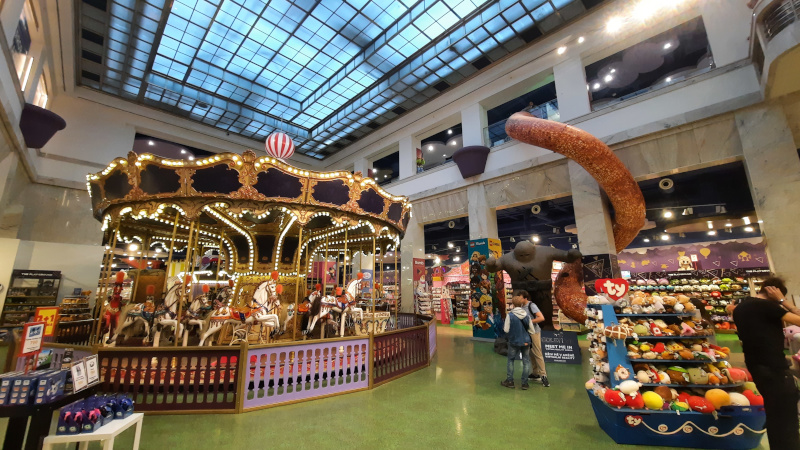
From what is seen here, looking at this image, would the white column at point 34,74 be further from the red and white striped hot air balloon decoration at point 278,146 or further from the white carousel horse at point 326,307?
the white carousel horse at point 326,307

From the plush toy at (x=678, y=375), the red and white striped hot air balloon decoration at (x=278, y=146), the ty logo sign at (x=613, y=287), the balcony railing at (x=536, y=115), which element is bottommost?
the plush toy at (x=678, y=375)

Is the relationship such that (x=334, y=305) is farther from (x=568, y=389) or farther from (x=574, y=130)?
(x=574, y=130)

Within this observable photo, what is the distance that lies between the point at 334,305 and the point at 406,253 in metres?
6.85

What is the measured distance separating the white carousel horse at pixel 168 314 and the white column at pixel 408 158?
9988mm

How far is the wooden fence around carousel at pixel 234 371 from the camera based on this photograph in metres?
4.21

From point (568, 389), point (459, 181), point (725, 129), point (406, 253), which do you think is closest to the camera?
point (568, 389)

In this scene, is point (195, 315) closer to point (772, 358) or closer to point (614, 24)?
point (772, 358)

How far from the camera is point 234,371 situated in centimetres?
442

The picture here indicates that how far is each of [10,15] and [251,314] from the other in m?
7.11

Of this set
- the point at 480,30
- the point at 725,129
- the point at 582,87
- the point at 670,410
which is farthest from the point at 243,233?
the point at 725,129

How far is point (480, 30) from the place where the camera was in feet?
33.3

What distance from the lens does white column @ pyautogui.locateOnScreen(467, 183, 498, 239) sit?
1089 cm

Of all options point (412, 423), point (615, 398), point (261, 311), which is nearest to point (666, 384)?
point (615, 398)

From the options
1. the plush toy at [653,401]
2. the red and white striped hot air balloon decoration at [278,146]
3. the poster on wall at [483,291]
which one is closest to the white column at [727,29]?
the poster on wall at [483,291]
